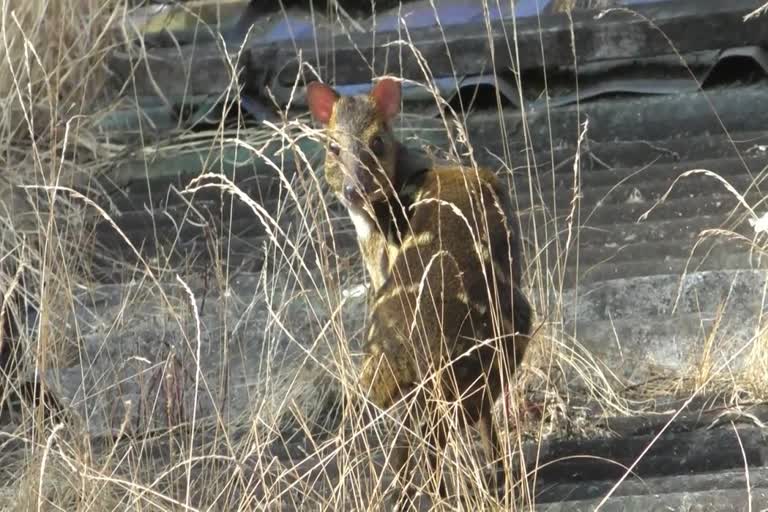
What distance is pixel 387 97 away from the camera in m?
5.57

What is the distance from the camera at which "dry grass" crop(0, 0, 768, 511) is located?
3965 millimetres

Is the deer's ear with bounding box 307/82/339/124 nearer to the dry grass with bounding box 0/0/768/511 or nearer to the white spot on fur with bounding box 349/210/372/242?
the dry grass with bounding box 0/0/768/511

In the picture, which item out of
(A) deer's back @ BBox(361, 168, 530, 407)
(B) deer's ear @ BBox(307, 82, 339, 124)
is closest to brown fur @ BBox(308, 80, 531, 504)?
→ (A) deer's back @ BBox(361, 168, 530, 407)

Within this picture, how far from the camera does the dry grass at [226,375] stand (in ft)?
13.0

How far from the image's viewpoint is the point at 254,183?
715 cm

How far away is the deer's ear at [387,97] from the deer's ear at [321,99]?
0.55ft

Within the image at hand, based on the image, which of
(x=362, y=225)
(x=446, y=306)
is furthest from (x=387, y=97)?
(x=446, y=306)

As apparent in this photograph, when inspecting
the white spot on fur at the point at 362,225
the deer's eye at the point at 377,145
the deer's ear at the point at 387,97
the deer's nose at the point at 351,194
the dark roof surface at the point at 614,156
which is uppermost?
the deer's ear at the point at 387,97

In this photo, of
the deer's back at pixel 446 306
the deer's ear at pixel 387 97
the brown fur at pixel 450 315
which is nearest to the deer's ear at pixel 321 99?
the deer's ear at pixel 387 97

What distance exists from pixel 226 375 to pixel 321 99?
145 cm

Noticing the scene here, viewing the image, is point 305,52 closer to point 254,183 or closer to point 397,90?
point 254,183

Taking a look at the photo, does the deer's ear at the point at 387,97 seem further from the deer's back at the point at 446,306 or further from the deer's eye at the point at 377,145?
the deer's back at the point at 446,306

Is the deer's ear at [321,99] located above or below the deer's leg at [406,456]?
above

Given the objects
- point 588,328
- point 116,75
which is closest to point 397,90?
point 588,328
